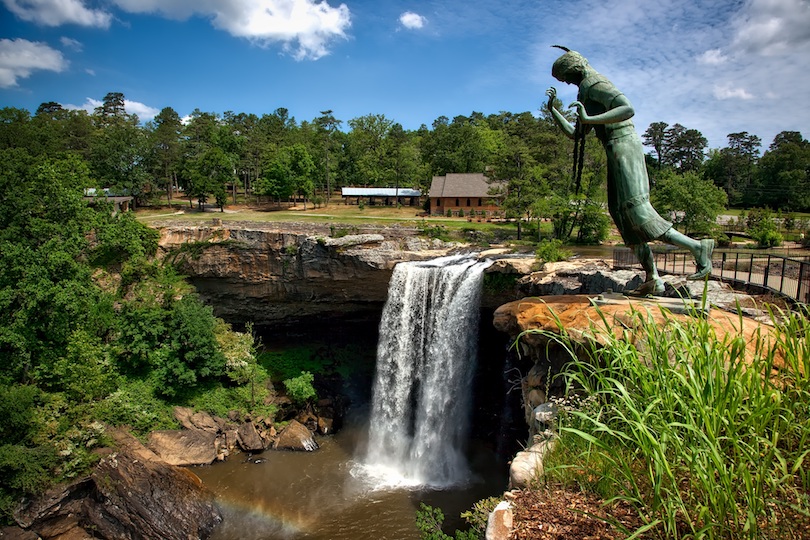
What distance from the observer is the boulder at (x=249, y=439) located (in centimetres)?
1780

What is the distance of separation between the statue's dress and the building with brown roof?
31187mm

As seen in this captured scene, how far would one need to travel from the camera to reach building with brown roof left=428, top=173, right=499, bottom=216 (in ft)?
132

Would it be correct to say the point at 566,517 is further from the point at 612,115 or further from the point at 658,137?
the point at 658,137

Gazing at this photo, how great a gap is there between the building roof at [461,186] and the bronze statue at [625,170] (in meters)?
31.5

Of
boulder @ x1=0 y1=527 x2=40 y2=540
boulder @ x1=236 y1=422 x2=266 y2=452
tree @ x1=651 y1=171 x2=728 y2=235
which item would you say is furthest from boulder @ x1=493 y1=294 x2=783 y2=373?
tree @ x1=651 y1=171 x2=728 y2=235

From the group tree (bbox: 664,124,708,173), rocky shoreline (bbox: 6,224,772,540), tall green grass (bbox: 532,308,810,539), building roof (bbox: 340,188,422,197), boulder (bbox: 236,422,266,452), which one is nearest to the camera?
tall green grass (bbox: 532,308,810,539)

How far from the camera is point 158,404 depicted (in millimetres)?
18266

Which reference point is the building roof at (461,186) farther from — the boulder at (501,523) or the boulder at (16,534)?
the boulder at (501,523)

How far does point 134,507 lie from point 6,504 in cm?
312

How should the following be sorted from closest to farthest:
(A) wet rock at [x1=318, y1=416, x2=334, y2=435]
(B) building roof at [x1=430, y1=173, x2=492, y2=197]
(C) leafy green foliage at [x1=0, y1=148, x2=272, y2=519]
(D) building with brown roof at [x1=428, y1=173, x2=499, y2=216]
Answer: (C) leafy green foliage at [x1=0, y1=148, x2=272, y2=519] → (A) wet rock at [x1=318, y1=416, x2=334, y2=435] → (D) building with brown roof at [x1=428, y1=173, x2=499, y2=216] → (B) building roof at [x1=430, y1=173, x2=492, y2=197]

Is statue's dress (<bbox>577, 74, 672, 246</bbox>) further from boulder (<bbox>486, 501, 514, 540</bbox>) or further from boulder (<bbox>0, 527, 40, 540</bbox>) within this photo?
boulder (<bbox>0, 527, 40, 540</bbox>)

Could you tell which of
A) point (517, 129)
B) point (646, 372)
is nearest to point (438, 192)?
point (517, 129)

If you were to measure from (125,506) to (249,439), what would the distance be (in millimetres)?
4945

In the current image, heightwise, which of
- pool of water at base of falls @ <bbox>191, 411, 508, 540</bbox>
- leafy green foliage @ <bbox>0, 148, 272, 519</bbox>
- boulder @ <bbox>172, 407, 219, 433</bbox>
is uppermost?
leafy green foliage @ <bbox>0, 148, 272, 519</bbox>
